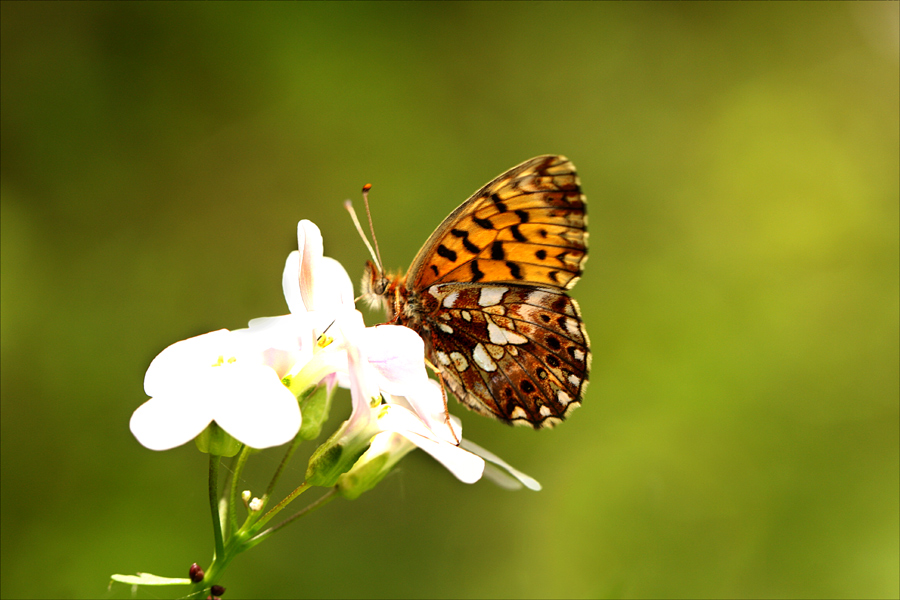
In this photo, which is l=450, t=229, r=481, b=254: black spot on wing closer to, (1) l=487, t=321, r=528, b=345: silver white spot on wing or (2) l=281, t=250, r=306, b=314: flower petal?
(1) l=487, t=321, r=528, b=345: silver white spot on wing

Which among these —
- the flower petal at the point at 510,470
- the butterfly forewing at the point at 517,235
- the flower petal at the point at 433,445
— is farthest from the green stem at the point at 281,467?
the butterfly forewing at the point at 517,235

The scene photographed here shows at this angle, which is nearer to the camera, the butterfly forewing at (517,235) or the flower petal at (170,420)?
the flower petal at (170,420)

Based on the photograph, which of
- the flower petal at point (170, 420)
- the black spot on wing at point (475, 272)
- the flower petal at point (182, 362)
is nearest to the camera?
the flower petal at point (170, 420)

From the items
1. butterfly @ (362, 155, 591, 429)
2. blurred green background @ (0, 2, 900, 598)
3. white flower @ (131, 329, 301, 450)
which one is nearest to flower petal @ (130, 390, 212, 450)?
white flower @ (131, 329, 301, 450)

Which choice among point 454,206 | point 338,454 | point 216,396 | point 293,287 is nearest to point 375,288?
point 293,287

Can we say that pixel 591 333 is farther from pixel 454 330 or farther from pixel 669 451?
pixel 454 330

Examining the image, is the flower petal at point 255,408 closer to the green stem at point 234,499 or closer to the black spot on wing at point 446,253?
the green stem at point 234,499
